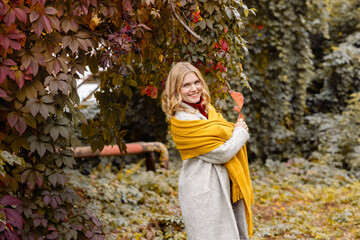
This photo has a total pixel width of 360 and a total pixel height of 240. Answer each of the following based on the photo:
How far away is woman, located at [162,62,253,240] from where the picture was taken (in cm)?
242

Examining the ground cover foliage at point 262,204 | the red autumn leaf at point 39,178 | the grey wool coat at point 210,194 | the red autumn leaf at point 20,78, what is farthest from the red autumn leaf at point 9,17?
the ground cover foliage at point 262,204

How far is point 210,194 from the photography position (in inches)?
95.3

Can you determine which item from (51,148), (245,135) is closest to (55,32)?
(51,148)

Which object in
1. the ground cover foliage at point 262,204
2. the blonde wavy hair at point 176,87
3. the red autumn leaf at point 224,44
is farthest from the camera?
the ground cover foliage at point 262,204

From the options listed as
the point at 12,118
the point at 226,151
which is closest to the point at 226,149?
the point at 226,151

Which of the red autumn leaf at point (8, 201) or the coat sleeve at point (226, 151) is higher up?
the coat sleeve at point (226, 151)

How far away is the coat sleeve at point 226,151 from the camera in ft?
7.89

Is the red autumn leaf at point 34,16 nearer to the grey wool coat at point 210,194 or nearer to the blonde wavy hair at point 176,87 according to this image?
the blonde wavy hair at point 176,87

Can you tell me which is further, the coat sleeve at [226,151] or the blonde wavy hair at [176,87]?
the blonde wavy hair at [176,87]

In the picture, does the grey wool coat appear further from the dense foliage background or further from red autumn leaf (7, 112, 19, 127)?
red autumn leaf (7, 112, 19, 127)

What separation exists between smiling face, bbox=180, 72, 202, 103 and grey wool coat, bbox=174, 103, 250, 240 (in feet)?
0.32

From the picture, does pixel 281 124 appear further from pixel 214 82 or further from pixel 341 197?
pixel 214 82

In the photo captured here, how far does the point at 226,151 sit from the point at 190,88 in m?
0.45

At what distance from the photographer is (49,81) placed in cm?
218
